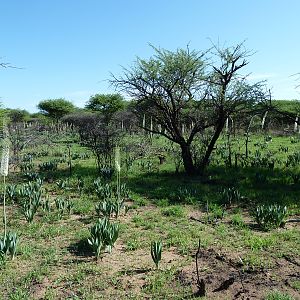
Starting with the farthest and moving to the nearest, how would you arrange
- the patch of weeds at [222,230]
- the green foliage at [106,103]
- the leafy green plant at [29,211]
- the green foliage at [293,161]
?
1. the green foliage at [106,103]
2. the green foliage at [293,161]
3. the leafy green plant at [29,211]
4. the patch of weeds at [222,230]

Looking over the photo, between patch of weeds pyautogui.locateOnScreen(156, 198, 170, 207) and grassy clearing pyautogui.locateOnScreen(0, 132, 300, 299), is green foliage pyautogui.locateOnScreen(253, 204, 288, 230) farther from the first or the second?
patch of weeds pyautogui.locateOnScreen(156, 198, 170, 207)

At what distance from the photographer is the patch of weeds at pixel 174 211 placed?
367 inches

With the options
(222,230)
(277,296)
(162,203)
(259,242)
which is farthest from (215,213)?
(277,296)

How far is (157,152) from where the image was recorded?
18.7 m

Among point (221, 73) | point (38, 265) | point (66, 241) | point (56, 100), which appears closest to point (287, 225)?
point (66, 241)

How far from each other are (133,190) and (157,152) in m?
6.56

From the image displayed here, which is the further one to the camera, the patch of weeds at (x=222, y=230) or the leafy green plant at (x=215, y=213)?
the leafy green plant at (x=215, y=213)

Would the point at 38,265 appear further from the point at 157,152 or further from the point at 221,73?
the point at 157,152

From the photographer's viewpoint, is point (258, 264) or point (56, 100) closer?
point (258, 264)

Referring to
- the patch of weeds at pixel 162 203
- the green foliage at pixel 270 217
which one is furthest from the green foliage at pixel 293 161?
the green foliage at pixel 270 217

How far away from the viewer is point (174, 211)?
31.2ft

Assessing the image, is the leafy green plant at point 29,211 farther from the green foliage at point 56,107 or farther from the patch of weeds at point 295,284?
the green foliage at point 56,107

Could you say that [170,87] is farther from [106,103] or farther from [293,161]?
[106,103]

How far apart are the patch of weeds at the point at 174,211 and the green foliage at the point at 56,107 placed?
47810mm
